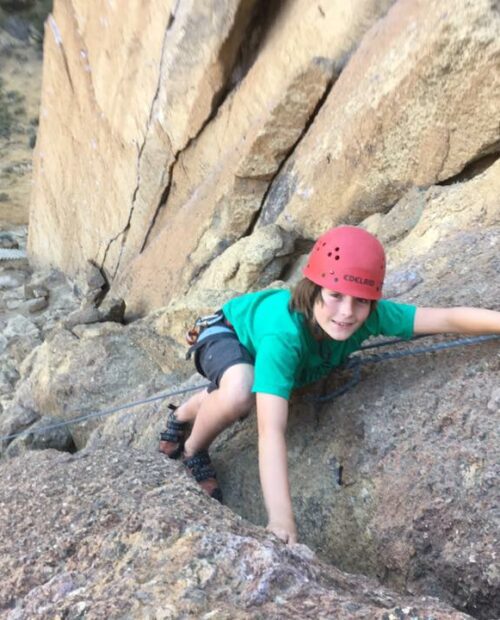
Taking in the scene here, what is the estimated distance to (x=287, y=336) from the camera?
204cm

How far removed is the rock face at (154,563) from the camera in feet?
4.05

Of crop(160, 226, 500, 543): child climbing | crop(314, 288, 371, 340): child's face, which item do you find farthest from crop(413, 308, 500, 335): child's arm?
crop(314, 288, 371, 340): child's face

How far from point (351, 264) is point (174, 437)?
110cm

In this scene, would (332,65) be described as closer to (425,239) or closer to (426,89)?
(426,89)

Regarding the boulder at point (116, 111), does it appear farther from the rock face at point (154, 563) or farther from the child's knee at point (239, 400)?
the rock face at point (154, 563)

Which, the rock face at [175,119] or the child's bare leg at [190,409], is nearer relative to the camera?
the child's bare leg at [190,409]

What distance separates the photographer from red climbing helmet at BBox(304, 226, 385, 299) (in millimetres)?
1926

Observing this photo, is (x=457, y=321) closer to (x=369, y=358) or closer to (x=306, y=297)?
(x=369, y=358)

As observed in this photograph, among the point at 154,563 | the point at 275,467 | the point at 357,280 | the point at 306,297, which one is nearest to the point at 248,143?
the point at 306,297

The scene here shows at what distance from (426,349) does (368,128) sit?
79.1 inches

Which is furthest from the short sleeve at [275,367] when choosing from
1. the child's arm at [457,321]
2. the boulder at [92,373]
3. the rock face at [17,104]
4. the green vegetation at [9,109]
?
the green vegetation at [9,109]

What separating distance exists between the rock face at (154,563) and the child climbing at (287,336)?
256 millimetres

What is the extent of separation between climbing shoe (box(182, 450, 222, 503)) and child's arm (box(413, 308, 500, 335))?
0.89 metres

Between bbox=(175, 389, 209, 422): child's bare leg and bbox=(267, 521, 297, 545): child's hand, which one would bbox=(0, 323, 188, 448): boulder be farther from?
bbox=(267, 521, 297, 545): child's hand
